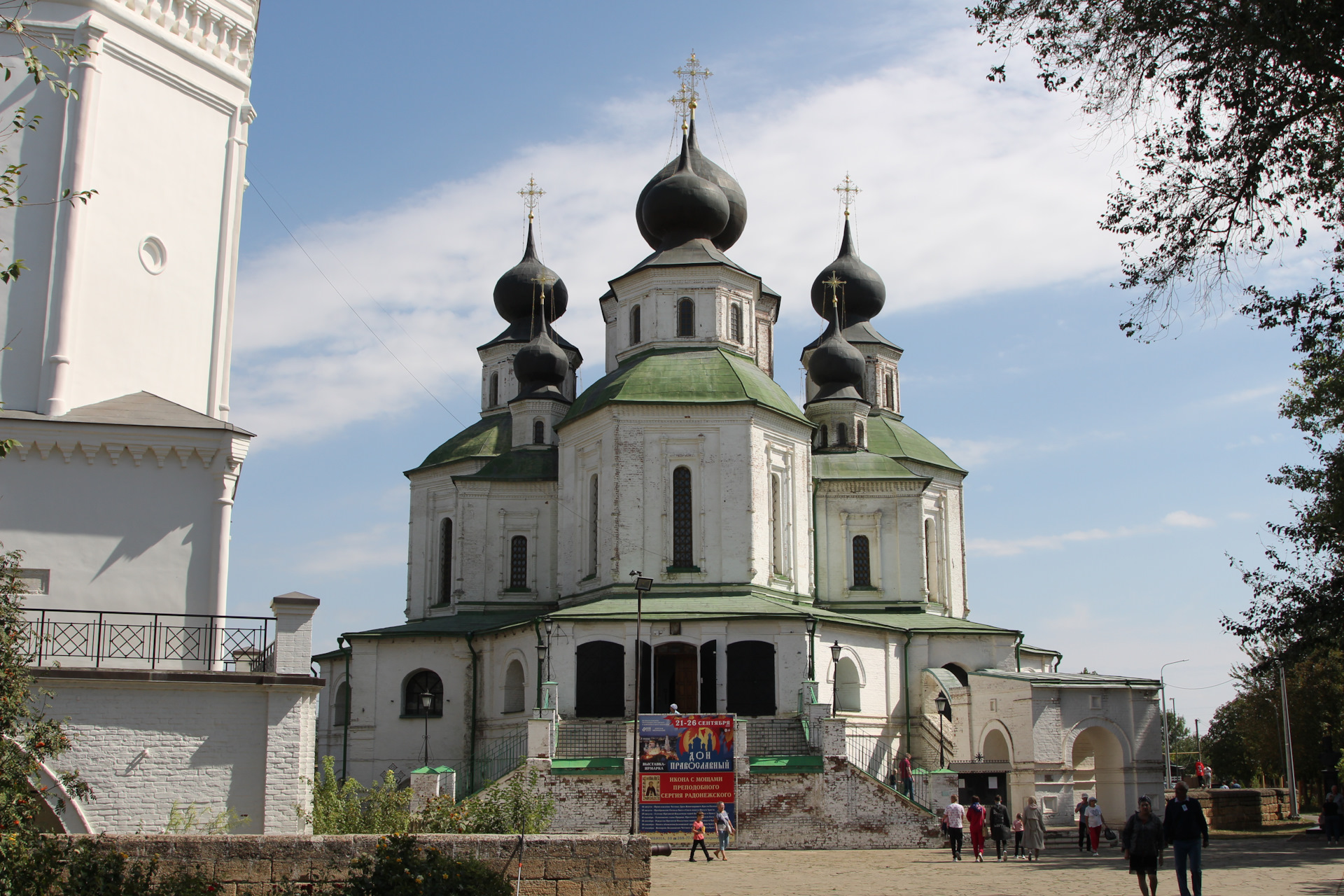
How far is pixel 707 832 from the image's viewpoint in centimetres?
2353

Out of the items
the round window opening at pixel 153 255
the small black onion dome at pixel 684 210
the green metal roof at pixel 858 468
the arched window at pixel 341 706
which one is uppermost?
the small black onion dome at pixel 684 210

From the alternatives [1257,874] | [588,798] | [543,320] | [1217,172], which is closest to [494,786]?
[588,798]

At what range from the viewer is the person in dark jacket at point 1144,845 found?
43.8ft

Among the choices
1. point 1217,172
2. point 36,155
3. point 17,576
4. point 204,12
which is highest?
point 204,12

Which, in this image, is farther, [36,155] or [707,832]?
[707,832]

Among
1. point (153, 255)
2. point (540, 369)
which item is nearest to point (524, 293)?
point (540, 369)

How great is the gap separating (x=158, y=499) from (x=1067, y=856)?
1675 centimetres

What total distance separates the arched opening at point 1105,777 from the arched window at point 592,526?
40.7ft

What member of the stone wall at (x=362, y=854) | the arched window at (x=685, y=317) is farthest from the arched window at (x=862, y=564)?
the stone wall at (x=362, y=854)

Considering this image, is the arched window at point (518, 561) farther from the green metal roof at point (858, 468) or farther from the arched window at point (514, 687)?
the green metal roof at point (858, 468)

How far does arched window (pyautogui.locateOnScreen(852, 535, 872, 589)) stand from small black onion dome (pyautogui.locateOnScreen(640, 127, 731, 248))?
9891 mm

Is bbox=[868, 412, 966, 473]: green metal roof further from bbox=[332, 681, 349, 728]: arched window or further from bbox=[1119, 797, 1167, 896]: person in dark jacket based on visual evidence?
bbox=[1119, 797, 1167, 896]: person in dark jacket

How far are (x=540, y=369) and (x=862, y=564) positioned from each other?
11372mm

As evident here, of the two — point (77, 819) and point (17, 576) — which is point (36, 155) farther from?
point (77, 819)
